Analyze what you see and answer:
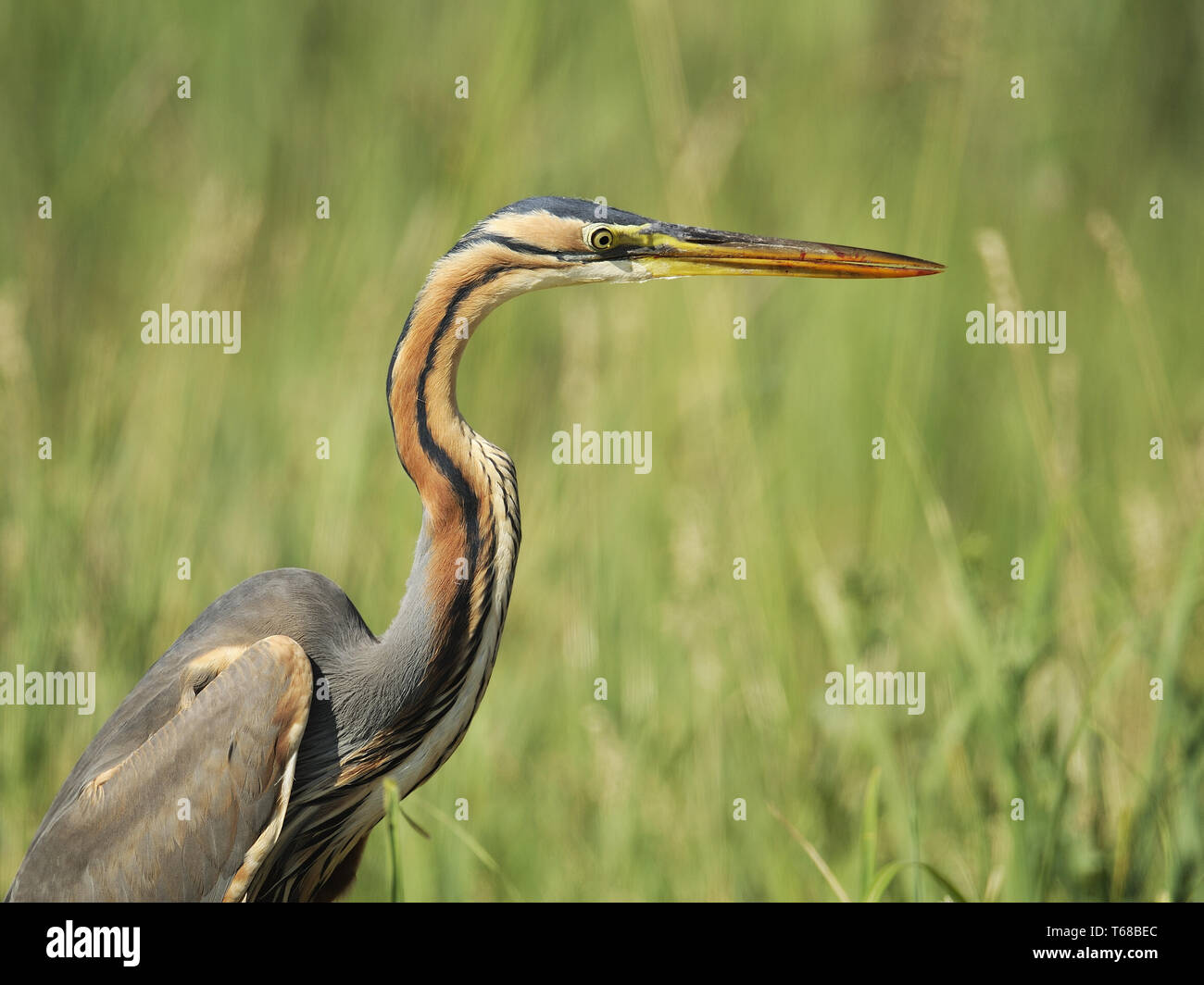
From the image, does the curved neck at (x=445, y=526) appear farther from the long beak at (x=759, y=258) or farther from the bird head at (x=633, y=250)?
the long beak at (x=759, y=258)

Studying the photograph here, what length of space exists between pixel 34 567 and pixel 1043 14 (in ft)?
15.6

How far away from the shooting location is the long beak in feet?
7.16

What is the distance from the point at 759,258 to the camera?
2223 mm

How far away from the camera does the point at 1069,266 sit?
17.3 feet

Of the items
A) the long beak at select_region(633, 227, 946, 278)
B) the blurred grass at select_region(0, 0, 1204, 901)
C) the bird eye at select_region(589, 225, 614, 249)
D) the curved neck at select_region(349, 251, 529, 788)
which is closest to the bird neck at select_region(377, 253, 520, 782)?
the curved neck at select_region(349, 251, 529, 788)

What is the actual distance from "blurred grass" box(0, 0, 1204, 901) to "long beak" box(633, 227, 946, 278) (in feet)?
1.71

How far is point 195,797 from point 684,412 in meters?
2.29

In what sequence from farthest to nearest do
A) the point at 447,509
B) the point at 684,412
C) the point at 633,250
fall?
the point at 684,412 → the point at 633,250 → the point at 447,509

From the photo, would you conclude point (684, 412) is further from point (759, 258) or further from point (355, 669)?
point (355, 669)

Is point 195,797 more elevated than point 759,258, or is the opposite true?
point 759,258

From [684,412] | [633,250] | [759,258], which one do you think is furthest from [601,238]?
[684,412]

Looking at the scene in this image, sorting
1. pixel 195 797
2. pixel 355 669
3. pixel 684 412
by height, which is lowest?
pixel 195 797
